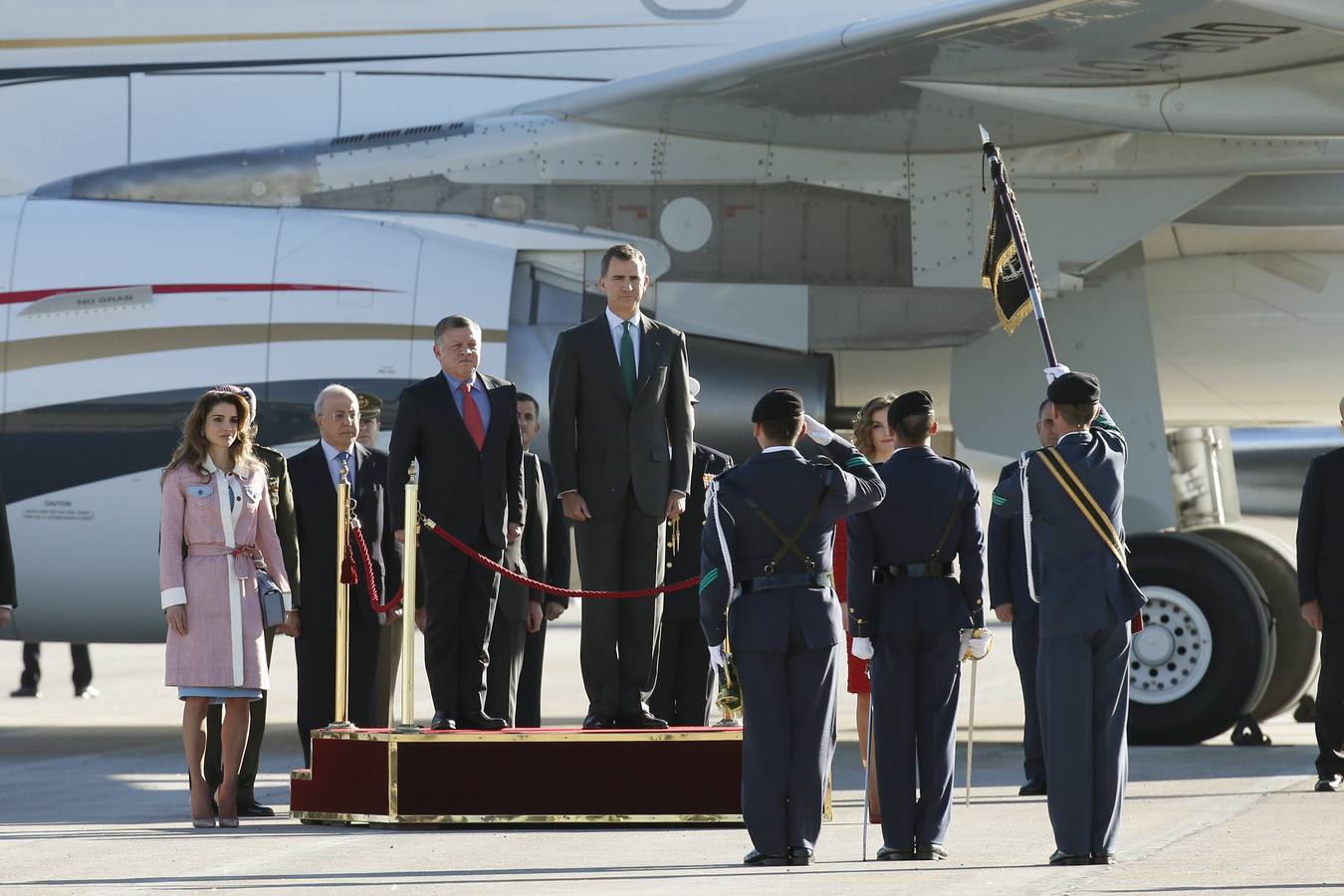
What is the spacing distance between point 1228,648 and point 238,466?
5819mm

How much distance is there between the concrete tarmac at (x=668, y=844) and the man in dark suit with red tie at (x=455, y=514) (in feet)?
1.71

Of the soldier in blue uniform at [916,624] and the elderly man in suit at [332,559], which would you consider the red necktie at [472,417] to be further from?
the soldier in blue uniform at [916,624]

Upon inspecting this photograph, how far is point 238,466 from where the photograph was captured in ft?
22.3

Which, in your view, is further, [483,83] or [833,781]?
[483,83]

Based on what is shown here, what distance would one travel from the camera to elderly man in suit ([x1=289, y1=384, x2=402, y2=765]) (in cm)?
765

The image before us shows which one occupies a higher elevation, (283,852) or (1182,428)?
(1182,428)

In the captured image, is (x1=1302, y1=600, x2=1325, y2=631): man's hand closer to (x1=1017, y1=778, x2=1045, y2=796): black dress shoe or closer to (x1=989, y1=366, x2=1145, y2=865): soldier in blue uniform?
(x1=1017, y1=778, x2=1045, y2=796): black dress shoe

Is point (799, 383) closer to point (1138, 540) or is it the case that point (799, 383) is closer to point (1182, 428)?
point (1138, 540)

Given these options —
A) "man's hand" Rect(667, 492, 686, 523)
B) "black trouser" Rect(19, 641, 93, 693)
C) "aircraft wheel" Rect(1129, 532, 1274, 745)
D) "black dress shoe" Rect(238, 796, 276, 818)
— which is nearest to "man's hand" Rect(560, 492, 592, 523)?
"man's hand" Rect(667, 492, 686, 523)

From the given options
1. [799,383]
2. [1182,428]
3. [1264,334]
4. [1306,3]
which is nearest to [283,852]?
[799,383]

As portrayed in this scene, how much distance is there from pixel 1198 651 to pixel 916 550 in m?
4.75

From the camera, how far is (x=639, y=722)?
6676mm

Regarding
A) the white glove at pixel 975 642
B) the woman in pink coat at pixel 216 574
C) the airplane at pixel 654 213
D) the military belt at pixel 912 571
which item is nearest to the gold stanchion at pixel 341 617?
the woman in pink coat at pixel 216 574

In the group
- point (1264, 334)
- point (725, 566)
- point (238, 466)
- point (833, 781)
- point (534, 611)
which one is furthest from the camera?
point (1264, 334)
